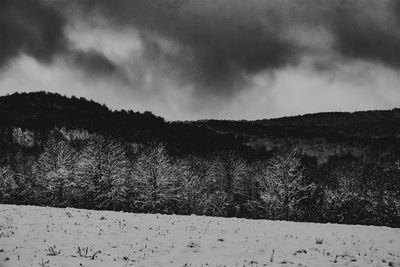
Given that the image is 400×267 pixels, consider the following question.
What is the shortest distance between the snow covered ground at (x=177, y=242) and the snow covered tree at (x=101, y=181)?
2539 centimetres

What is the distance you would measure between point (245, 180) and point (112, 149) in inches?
1108

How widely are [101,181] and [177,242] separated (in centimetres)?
3654

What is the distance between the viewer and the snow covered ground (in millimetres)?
14719

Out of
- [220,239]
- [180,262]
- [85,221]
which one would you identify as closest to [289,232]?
[220,239]

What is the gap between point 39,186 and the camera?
61.7 meters

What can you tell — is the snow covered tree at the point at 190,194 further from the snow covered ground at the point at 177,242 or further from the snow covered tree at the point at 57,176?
the snow covered ground at the point at 177,242

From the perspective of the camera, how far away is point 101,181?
5275 centimetres

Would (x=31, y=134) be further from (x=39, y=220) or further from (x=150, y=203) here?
(x=39, y=220)

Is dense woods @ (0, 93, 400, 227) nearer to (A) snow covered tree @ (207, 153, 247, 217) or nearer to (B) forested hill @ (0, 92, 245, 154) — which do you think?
(A) snow covered tree @ (207, 153, 247, 217)

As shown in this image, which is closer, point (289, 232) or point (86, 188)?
point (289, 232)

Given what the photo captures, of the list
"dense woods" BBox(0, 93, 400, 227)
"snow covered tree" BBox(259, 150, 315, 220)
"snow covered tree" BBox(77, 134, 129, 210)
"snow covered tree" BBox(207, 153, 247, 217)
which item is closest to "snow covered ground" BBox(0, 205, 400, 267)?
"snow covered tree" BBox(259, 150, 315, 220)

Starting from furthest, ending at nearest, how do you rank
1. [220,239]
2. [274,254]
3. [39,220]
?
[39,220]
[220,239]
[274,254]

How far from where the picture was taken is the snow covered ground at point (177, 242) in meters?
14.7

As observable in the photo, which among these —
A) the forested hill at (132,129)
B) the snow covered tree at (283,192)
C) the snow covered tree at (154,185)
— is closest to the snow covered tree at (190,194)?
the snow covered tree at (154,185)
